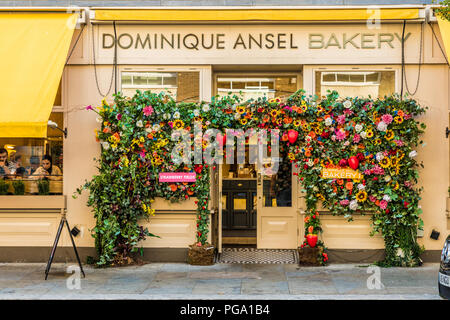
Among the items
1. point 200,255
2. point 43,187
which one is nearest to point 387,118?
point 200,255

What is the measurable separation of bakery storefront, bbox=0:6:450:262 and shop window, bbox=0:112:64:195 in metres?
0.02

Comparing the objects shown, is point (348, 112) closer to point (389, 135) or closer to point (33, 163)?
point (389, 135)

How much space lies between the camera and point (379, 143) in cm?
845

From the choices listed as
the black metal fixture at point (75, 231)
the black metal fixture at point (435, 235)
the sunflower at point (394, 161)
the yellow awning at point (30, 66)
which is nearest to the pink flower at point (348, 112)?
the sunflower at point (394, 161)

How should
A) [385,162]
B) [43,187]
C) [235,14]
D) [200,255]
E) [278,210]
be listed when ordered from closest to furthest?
[385,162], [200,255], [235,14], [43,187], [278,210]

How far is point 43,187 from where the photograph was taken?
910 centimetres

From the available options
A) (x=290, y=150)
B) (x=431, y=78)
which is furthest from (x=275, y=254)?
(x=431, y=78)

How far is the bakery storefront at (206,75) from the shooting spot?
877cm

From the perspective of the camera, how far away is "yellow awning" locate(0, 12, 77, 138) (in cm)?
767

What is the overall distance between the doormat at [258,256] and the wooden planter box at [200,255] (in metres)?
0.43

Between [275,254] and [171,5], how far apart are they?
508 cm

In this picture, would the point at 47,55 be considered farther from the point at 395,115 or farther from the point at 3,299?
the point at 395,115

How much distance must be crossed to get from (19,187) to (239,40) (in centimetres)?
490

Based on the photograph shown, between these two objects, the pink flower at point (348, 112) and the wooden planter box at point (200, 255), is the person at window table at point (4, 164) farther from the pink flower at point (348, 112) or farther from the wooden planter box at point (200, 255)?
the pink flower at point (348, 112)
